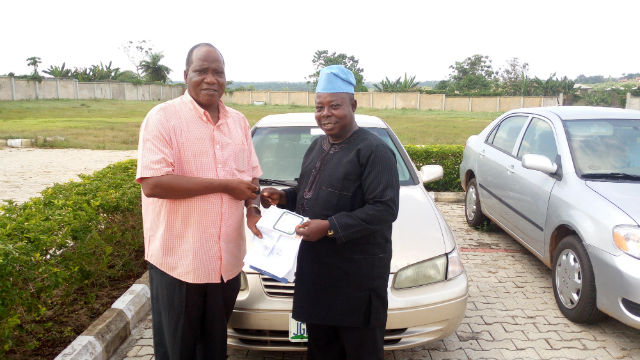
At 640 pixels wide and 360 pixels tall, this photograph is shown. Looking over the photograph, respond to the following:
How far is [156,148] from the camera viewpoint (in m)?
1.95

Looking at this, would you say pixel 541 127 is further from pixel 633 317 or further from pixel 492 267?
pixel 633 317

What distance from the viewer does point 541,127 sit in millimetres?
4691

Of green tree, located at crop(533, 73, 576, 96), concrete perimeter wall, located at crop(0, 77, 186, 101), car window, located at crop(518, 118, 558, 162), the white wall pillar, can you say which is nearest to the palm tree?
concrete perimeter wall, located at crop(0, 77, 186, 101)

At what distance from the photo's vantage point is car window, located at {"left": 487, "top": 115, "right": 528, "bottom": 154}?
5176 mm

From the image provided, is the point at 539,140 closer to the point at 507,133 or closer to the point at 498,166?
the point at 498,166

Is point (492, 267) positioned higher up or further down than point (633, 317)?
further down

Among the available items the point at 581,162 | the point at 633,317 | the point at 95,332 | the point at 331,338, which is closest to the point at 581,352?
the point at 633,317

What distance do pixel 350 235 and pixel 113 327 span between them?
6.83 ft

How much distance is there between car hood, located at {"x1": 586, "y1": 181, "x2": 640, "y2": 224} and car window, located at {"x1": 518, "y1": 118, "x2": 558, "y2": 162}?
66 cm

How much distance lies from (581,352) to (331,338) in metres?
2.07

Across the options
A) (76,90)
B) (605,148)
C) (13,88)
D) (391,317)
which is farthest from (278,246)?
(76,90)

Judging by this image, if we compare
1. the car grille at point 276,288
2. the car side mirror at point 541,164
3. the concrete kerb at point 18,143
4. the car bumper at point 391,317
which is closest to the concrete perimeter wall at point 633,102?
the concrete kerb at point 18,143

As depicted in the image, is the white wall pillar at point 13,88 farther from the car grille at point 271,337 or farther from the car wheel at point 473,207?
the car grille at point 271,337

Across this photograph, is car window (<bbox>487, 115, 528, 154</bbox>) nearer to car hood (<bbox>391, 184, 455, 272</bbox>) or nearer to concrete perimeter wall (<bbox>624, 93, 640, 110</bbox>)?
car hood (<bbox>391, 184, 455, 272</bbox>)
